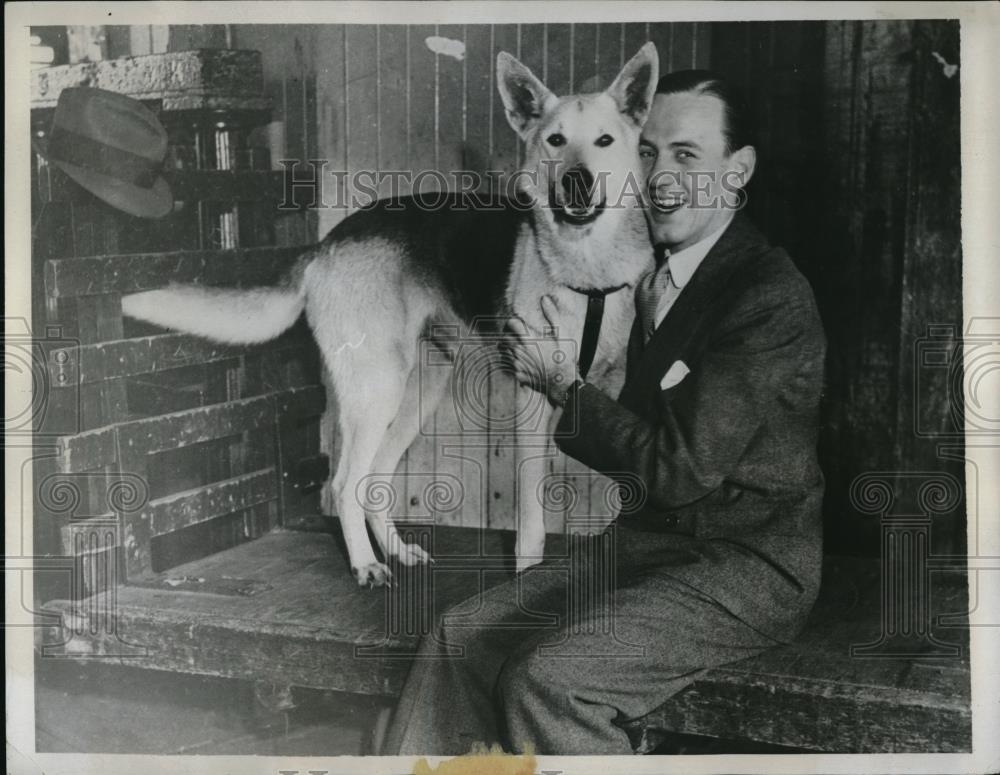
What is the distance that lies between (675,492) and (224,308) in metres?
1.17

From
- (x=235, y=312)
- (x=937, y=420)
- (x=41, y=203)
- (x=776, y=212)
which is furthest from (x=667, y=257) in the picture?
(x=41, y=203)

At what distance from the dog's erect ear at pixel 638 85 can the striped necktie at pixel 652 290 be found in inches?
12.4

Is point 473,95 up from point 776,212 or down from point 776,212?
up

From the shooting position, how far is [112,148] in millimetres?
2400

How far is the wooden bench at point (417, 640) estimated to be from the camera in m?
2.11

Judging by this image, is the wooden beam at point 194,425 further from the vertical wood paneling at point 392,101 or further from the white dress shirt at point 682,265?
the white dress shirt at point 682,265

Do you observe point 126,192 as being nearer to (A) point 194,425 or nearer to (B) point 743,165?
(A) point 194,425

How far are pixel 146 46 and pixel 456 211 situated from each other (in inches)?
33.2

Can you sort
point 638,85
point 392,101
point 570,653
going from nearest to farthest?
point 570,653 < point 638,85 < point 392,101

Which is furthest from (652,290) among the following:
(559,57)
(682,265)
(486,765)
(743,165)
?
(486,765)

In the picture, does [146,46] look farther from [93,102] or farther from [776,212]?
[776,212]

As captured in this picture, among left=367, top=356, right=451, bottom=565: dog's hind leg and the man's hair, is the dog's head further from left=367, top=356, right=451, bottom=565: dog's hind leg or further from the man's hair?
left=367, top=356, right=451, bottom=565: dog's hind leg

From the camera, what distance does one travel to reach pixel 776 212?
2312 millimetres

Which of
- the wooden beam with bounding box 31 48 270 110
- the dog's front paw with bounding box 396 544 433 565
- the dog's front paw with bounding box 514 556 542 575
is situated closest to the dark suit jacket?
the dog's front paw with bounding box 514 556 542 575
